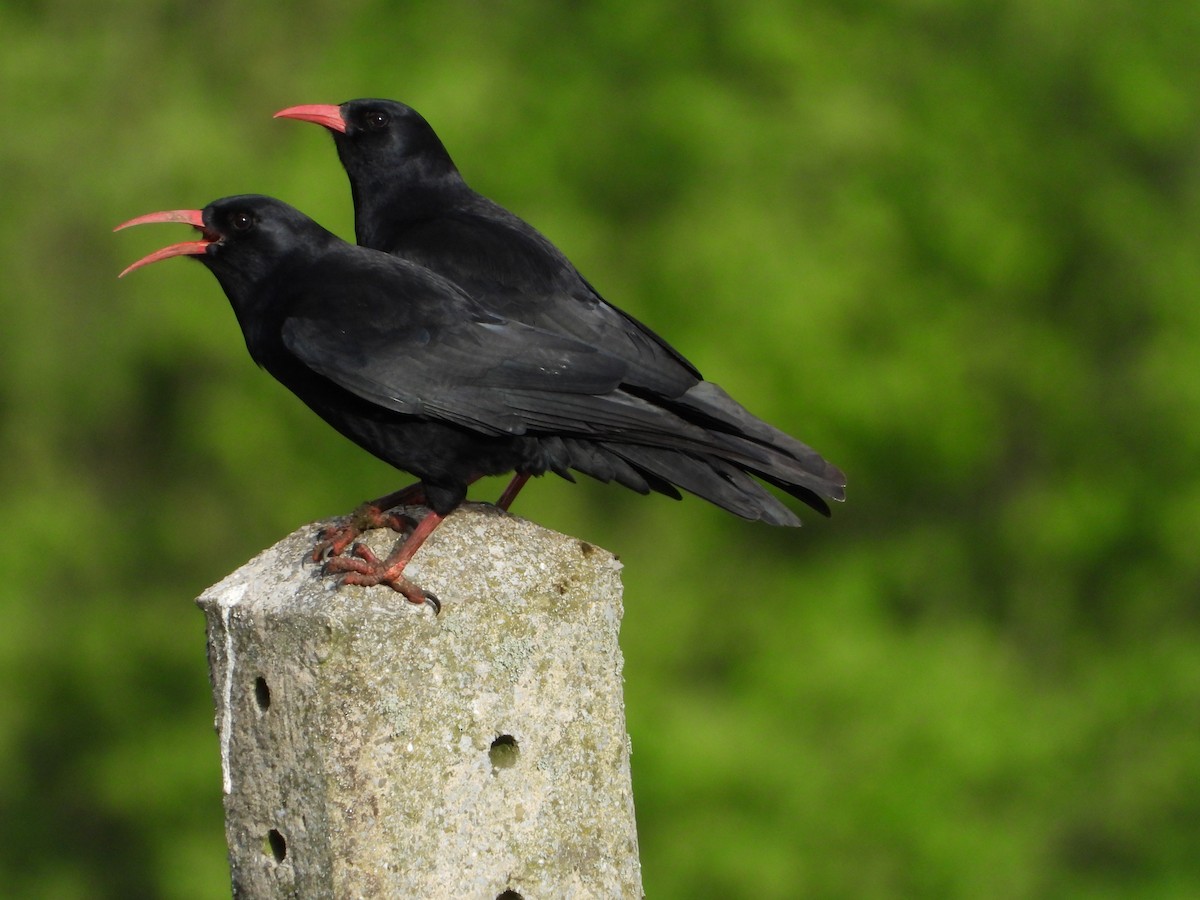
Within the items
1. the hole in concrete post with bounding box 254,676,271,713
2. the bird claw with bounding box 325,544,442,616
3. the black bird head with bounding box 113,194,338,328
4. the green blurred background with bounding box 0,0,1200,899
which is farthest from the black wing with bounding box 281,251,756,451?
the green blurred background with bounding box 0,0,1200,899

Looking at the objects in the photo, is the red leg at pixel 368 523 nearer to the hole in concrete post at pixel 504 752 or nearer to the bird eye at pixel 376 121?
the hole in concrete post at pixel 504 752

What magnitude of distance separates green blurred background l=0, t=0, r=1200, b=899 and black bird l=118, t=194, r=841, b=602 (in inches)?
307

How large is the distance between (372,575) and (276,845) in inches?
21.9

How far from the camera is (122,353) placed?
14078mm

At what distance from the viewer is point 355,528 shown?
12.4 feet

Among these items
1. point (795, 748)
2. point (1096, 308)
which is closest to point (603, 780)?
point (795, 748)

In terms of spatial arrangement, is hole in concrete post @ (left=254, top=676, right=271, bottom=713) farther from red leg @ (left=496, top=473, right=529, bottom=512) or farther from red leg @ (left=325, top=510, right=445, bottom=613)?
red leg @ (left=496, top=473, right=529, bottom=512)

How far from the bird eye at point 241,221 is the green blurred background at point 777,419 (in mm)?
7507

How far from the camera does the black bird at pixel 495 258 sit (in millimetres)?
4070

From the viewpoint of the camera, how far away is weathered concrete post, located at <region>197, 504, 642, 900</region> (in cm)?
321

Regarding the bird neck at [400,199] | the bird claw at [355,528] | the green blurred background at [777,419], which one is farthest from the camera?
the green blurred background at [777,419]

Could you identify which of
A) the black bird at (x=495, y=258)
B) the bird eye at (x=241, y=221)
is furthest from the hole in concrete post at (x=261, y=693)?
the bird eye at (x=241, y=221)

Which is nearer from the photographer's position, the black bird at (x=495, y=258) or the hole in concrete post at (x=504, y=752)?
the hole in concrete post at (x=504, y=752)

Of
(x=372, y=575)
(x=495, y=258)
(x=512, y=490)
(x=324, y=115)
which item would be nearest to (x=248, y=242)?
(x=495, y=258)
